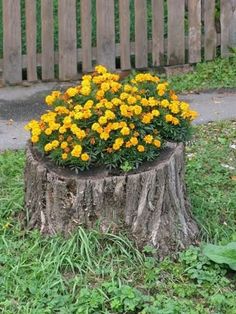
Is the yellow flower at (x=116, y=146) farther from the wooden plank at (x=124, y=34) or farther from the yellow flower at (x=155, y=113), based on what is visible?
the wooden plank at (x=124, y=34)

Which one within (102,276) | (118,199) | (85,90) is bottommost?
(102,276)

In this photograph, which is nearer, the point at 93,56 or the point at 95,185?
the point at 95,185

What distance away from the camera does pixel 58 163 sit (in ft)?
16.0

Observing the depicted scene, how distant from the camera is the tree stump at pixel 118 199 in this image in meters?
4.77

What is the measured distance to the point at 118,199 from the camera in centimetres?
478

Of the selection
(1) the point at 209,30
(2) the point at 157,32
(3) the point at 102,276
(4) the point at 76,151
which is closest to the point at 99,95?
(4) the point at 76,151

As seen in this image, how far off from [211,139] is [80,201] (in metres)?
2.37

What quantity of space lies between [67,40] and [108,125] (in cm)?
332

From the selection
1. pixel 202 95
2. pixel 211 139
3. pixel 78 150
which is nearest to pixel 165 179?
pixel 78 150

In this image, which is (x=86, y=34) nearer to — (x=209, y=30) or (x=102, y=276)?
(x=209, y=30)

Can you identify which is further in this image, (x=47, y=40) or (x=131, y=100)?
(x=47, y=40)

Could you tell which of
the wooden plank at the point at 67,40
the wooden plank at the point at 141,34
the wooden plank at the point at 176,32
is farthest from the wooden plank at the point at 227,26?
the wooden plank at the point at 67,40

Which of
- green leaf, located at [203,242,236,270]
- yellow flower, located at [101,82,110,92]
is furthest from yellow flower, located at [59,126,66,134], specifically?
green leaf, located at [203,242,236,270]

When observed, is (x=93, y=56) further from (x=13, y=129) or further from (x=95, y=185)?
(x=95, y=185)
